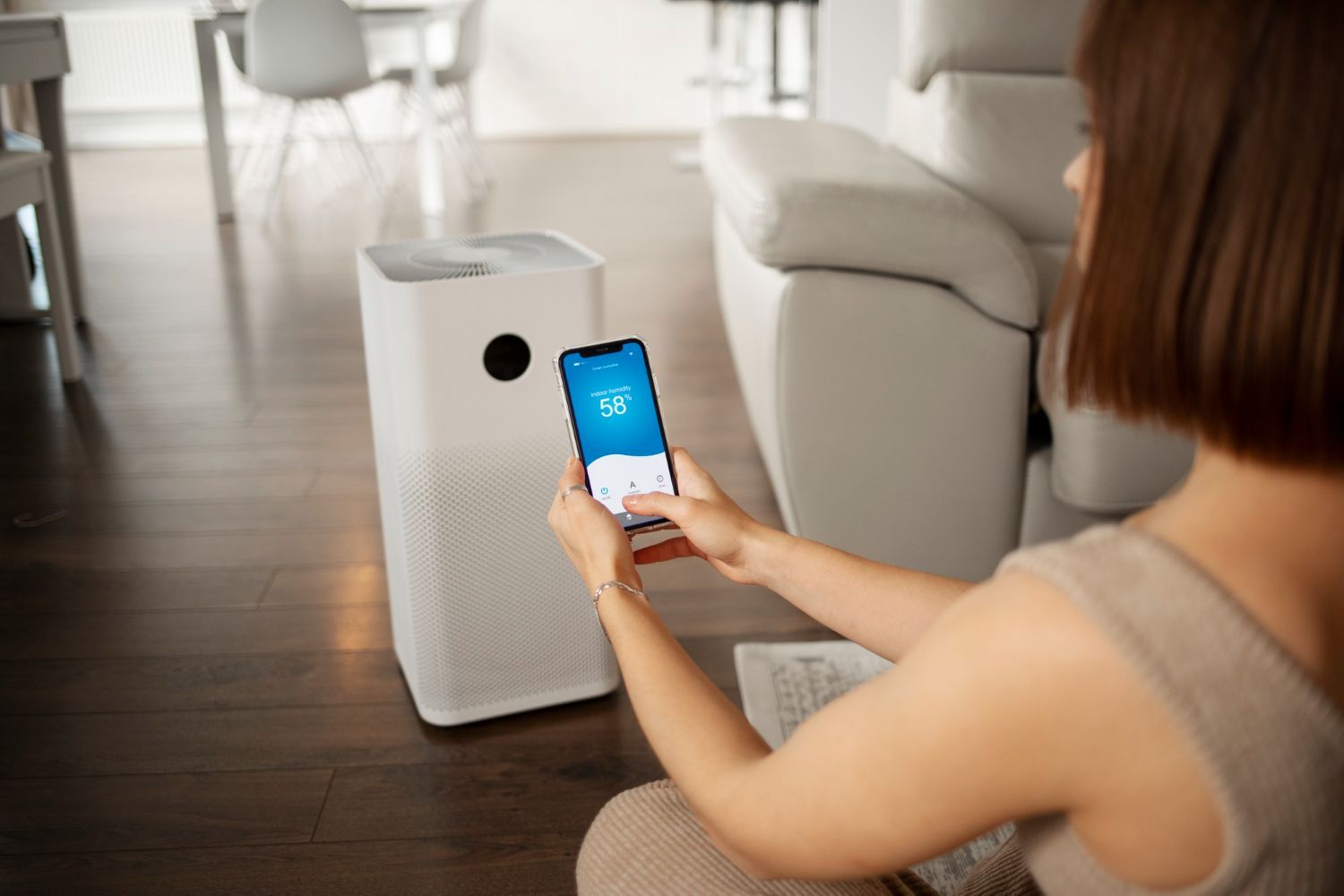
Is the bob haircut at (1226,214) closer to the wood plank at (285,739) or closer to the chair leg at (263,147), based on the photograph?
the wood plank at (285,739)

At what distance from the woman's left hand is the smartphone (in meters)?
0.09

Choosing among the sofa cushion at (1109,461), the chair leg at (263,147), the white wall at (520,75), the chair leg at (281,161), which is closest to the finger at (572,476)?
the sofa cushion at (1109,461)

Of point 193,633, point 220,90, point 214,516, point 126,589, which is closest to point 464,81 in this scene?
point 220,90

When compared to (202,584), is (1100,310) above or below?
above

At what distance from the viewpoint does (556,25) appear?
6.38 meters

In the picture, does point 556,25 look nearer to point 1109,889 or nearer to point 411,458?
point 411,458

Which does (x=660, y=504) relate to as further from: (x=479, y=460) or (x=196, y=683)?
(x=196, y=683)

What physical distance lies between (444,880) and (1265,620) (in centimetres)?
91

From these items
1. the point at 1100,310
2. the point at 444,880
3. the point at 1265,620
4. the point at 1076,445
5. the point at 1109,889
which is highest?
the point at 1100,310

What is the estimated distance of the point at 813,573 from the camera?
0.87m

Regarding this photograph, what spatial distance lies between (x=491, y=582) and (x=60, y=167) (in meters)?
2.26

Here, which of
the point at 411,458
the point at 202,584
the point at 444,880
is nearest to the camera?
the point at 444,880

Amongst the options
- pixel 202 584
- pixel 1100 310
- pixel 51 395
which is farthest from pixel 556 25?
pixel 1100 310

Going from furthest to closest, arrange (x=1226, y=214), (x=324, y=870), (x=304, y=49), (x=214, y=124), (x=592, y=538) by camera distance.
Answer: (x=214, y=124) < (x=304, y=49) < (x=324, y=870) < (x=592, y=538) < (x=1226, y=214)
